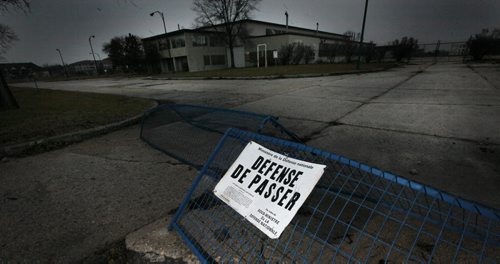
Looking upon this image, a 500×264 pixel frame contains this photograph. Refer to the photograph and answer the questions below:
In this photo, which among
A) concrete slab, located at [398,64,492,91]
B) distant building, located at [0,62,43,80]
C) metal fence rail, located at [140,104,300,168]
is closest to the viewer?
metal fence rail, located at [140,104,300,168]

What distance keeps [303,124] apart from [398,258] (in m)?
3.42

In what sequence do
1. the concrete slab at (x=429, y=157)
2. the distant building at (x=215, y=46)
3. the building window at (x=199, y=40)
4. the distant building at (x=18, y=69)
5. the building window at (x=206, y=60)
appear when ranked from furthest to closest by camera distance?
1. the distant building at (x=18, y=69)
2. the building window at (x=206, y=60)
3. the building window at (x=199, y=40)
4. the distant building at (x=215, y=46)
5. the concrete slab at (x=429, y=157)

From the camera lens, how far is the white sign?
1.43 metres

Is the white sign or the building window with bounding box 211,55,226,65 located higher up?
the building window with bounding box 211,55,226,65

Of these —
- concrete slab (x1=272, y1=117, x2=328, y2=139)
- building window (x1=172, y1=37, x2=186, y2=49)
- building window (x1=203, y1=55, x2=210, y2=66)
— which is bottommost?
concrete slab (x1=272, y1=117, x2=328, y2=139)

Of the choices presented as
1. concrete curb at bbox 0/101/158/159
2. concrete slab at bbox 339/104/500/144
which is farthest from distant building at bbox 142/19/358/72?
concrete curb at bbox 0/101/158/159

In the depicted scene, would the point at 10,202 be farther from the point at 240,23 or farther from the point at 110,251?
the point at 240,23

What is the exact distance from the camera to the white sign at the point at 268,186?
143 cm

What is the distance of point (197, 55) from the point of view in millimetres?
38188

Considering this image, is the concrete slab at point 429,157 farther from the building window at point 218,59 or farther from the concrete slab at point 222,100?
the building window at point 218,59

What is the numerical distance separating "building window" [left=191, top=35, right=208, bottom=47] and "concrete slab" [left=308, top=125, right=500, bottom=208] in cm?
3832

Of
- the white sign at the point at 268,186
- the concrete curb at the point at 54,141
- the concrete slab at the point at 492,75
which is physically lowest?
the concrete slab at the point at 492,75

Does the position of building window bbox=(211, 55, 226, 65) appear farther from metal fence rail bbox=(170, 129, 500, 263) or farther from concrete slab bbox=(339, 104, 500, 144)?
metal fence rail bbox=(170, 129, 500, 263)

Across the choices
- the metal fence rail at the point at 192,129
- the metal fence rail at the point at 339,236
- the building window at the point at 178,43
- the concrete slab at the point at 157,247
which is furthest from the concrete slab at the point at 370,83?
the building window at the point at 178,43
